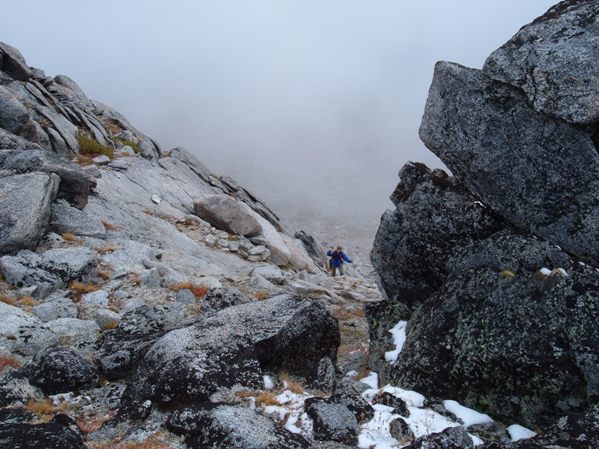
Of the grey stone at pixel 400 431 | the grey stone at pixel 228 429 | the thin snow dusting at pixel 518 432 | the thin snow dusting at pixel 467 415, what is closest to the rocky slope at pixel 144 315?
the grey stone at pixel 228 429

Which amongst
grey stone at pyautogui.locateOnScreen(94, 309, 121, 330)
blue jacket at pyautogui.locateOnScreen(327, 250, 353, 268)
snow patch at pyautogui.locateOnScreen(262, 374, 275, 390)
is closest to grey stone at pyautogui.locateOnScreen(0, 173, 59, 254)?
grey stone at pyautogui.locateOnScreen(94, 309, 121, 330)

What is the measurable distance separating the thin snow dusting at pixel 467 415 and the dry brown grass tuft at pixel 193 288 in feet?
38.4

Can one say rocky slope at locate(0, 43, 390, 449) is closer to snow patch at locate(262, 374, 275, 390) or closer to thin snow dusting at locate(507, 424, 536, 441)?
A: snow patch at locate(262, 374, 275, 390)

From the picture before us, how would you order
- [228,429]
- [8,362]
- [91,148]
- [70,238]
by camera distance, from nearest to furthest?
[228,429] → [8,362] → [70,238] → [91,148]

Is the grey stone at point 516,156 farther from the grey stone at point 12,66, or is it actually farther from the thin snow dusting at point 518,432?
the grey stone at point 12,66

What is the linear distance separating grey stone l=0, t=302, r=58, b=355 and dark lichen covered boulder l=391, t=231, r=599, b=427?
396 inches

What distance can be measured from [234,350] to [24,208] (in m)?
13.6

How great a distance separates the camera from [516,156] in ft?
44.5

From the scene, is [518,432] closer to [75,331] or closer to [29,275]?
[75,331]

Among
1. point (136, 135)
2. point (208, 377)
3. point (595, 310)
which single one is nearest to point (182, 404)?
point (208, 377)

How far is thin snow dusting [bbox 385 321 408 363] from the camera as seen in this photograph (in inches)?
585

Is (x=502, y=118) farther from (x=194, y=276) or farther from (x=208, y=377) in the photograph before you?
(x=194, y=276)

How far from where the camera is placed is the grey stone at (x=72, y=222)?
964 inches

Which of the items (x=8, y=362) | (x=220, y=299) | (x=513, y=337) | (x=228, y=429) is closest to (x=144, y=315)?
(x=220, y=299)
